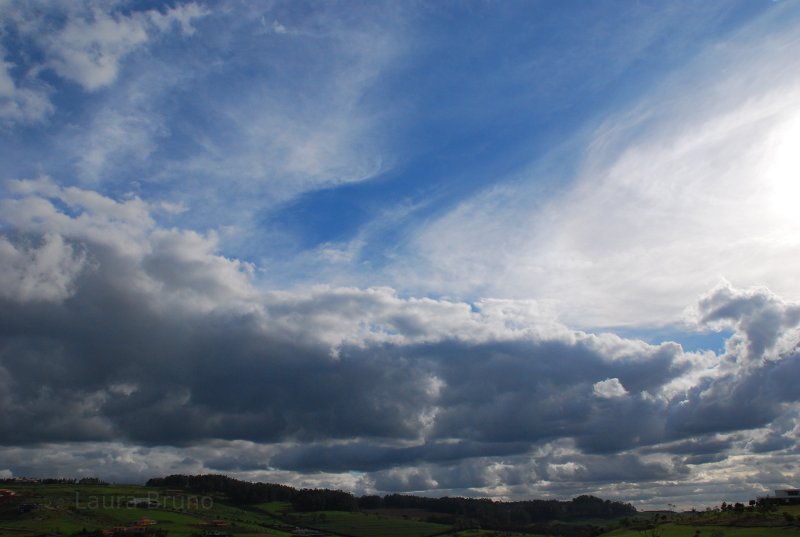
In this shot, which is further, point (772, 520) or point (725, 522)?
point (725, 522)

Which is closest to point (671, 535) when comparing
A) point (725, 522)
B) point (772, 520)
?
point (725, 522)

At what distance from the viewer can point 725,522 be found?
646 feet

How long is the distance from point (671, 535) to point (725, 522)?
15936mm

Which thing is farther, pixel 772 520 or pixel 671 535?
pixel 671 535

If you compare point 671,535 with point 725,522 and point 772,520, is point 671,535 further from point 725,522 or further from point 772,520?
point 772,520

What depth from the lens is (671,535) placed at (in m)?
198

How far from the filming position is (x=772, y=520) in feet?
598

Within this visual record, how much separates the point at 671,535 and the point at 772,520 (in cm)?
2845

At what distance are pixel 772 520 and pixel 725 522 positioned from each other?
55.5 feet
